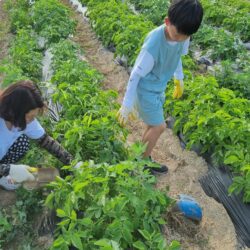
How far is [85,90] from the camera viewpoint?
4.11m

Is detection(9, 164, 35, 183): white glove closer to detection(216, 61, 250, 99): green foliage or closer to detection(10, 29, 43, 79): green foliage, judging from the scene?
detection(10, 29, 43, 79): green foliage

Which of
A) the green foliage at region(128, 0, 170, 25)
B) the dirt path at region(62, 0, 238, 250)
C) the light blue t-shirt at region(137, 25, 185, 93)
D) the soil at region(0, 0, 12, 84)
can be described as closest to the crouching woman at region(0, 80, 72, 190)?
the light blue t-shirt at region(137, 25, 185, 93)

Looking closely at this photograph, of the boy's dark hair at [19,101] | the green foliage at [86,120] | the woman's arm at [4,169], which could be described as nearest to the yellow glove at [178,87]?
the green foliage at [86,120]

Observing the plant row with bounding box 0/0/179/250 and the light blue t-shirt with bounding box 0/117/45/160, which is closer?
the plant row with bounding box 0/0/179/250

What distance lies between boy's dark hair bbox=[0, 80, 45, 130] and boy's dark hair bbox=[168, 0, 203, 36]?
1105mm

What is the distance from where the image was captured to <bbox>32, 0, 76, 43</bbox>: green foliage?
6480 millimetres

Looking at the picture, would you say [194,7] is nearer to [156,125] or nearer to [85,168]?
[156,125]

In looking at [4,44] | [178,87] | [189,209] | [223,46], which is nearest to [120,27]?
[223,46]

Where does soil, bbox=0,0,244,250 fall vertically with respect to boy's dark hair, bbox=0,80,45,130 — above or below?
below

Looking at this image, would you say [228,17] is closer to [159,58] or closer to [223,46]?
[223,46]

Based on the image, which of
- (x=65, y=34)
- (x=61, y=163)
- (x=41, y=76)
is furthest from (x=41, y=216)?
(x=65, y=34)

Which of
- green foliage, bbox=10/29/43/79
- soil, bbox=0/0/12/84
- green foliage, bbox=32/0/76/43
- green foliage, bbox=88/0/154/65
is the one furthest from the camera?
soil, bbox=0/0/12/84

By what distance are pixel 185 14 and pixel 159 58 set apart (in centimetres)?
48

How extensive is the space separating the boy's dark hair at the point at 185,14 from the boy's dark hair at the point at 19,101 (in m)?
1.10
